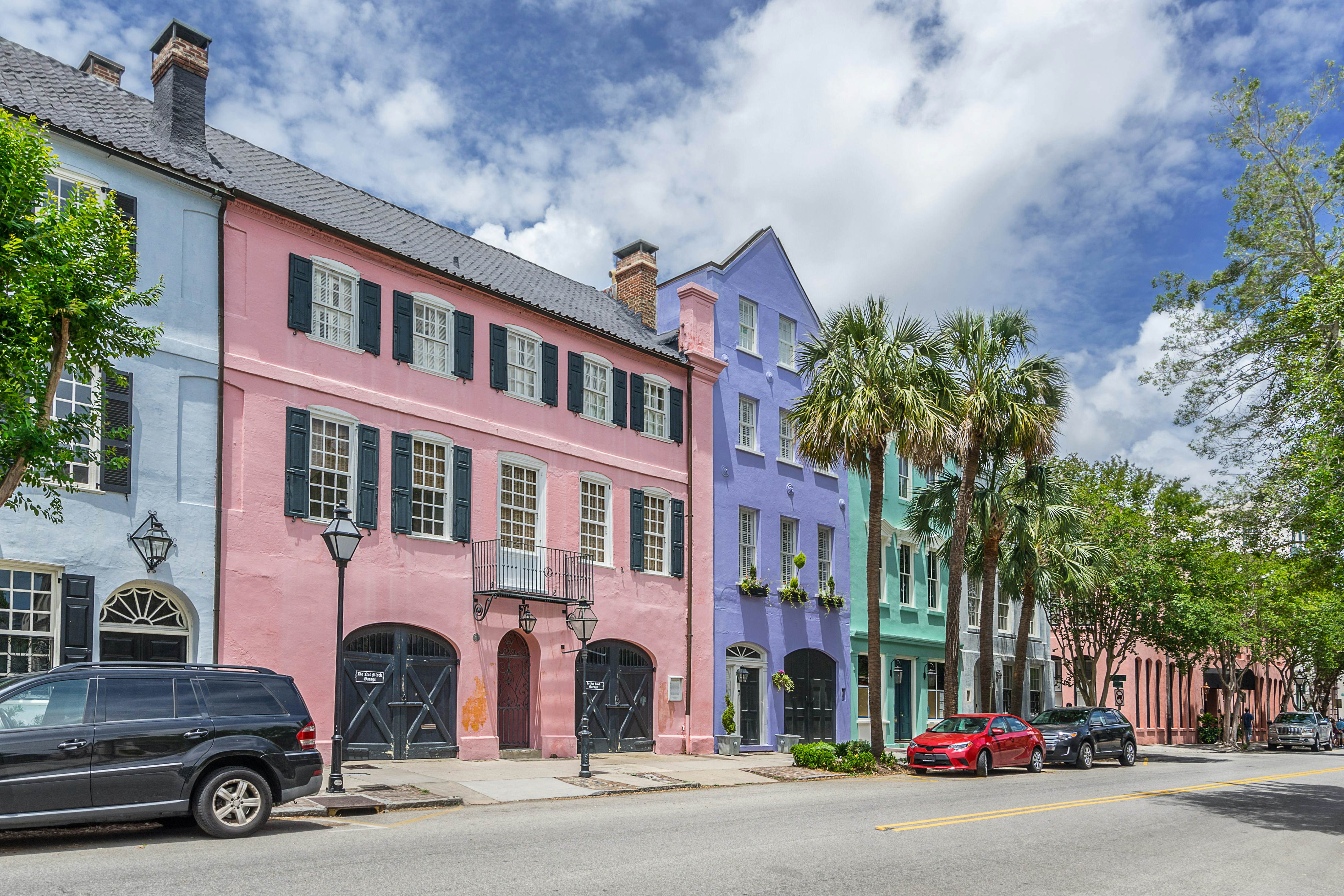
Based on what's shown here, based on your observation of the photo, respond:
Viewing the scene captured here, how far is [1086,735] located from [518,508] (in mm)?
15792

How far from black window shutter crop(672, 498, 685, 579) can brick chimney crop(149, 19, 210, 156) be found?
42.3 feet

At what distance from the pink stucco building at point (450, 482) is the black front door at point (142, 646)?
2.16 feet

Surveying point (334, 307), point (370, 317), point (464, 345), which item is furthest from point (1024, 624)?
point (334, 307)

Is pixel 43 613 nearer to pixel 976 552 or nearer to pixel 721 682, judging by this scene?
pixel 721 682

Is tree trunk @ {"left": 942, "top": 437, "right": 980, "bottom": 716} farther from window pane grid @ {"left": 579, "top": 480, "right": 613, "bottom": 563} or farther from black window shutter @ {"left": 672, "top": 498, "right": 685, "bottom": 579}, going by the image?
window pane grid @ {"left": 579, "top": 480, "right": 613, "bottom": 563}

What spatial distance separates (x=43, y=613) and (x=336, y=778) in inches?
199

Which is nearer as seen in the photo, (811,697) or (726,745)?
(726,745)

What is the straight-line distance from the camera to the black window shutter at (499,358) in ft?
75.5

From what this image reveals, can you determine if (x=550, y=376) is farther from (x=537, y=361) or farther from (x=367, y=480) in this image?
(x=367, y=480)

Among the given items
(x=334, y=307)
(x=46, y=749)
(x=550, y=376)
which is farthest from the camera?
(x=550, y=376)

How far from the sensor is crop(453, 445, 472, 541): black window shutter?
21.8 m

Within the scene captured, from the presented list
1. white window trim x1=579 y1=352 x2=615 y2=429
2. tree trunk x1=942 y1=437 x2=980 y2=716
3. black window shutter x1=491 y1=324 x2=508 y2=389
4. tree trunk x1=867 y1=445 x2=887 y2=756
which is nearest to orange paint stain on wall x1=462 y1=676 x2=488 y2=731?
black window shutter x1=491 y1=324 x2=508 y2=389

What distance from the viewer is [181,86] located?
20.2 m

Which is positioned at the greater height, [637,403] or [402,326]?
[402,326]
